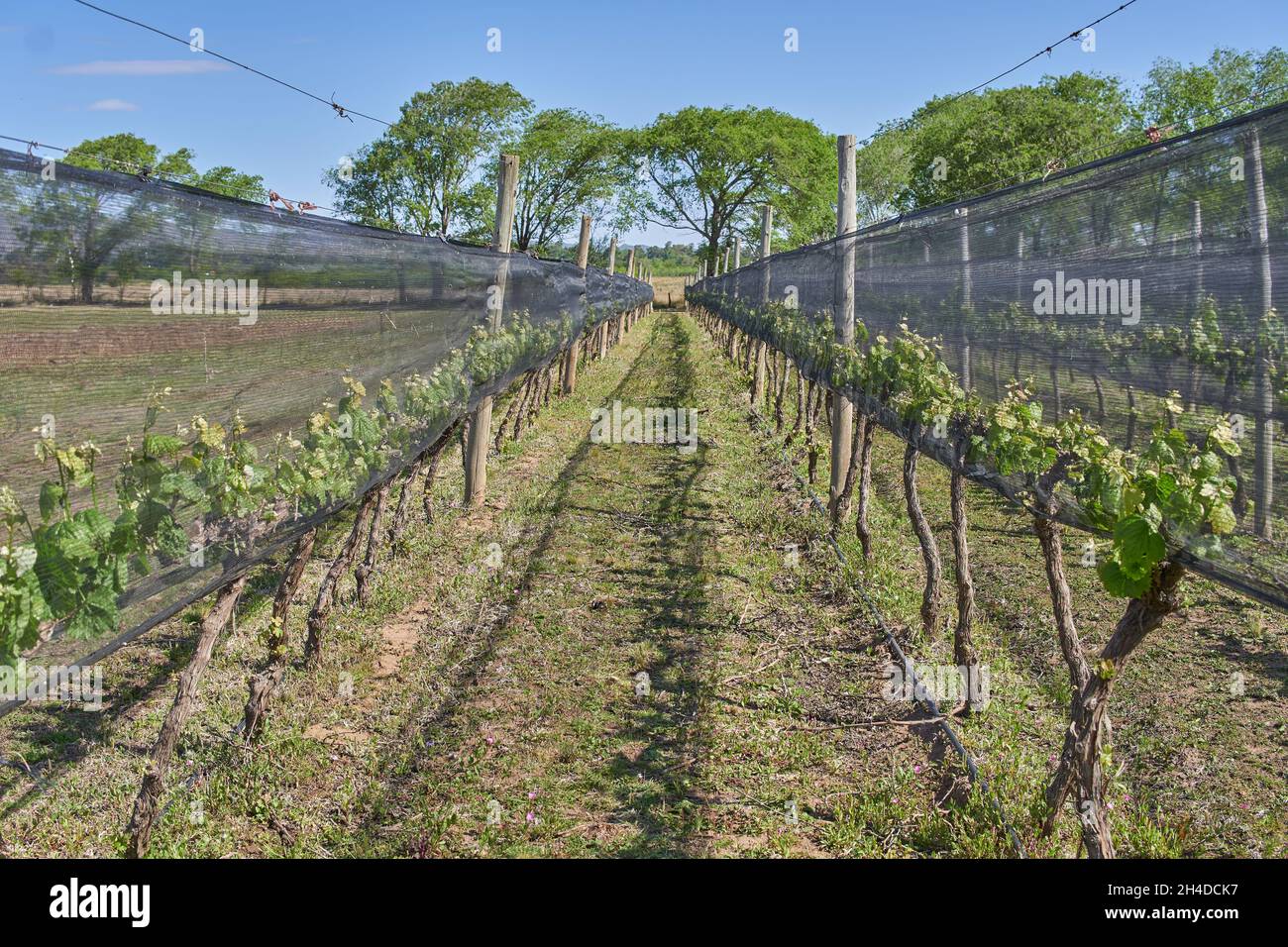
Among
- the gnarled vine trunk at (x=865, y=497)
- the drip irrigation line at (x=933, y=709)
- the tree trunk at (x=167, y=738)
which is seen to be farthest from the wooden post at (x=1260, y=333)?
the gnarled vine trunk at (x=865, y=497)

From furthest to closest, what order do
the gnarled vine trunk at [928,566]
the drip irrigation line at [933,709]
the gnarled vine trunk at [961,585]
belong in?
the gnarled vine trunk at [928,566], the gnarled vine trunk at [961,585], the drip irrigation line at [933,709]

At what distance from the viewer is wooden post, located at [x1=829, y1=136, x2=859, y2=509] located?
6652mm

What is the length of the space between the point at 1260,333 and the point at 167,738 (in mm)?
3256

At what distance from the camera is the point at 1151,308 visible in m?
2.79

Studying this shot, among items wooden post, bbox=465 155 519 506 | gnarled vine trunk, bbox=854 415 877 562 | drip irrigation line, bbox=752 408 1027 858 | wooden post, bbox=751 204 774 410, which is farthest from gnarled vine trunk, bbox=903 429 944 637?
wooden post, bbox=751 204 774 410

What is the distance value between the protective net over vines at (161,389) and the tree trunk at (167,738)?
208mm

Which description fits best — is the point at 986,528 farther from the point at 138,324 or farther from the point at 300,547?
the point at 138,324

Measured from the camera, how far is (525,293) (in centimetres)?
820

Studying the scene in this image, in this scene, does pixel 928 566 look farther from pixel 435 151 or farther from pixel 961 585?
pixel 435 151

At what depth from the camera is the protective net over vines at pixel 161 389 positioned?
7.25 ft

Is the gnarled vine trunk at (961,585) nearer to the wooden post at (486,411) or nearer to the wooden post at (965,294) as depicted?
the wooden post at (965,294)

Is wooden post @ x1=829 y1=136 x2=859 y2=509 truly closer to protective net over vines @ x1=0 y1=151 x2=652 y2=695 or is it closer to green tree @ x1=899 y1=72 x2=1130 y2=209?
protective net over vines @ x1=0 y1=151 x2=652 y2=695

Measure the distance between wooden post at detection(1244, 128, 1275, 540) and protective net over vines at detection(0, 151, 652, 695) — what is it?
9.07ft
